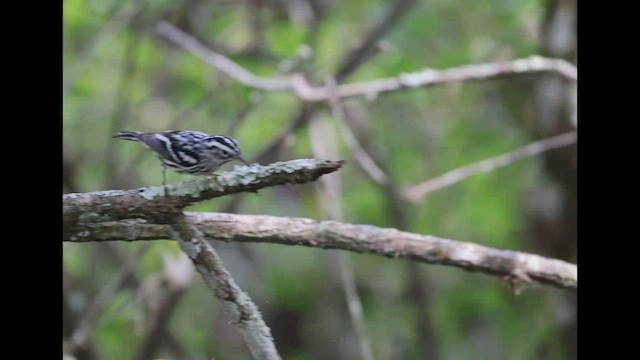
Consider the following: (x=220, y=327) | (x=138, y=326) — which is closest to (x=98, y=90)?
(x=138, y=326)

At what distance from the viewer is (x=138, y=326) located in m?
1.25

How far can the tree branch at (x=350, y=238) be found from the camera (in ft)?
2.87

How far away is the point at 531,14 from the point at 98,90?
110cm

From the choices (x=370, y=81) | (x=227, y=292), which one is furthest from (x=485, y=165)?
(x=227, y=292)

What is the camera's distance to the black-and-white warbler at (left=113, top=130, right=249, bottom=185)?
0.85 meters

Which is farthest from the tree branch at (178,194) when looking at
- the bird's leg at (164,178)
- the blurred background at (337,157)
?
the blurred background at (337,157)

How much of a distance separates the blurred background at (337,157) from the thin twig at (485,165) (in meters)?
0.03

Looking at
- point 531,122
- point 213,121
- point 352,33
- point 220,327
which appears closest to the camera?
point 220,327

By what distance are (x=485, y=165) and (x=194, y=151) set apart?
1.02 m

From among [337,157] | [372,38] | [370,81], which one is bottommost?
[337,157]

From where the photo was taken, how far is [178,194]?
84 centimetres

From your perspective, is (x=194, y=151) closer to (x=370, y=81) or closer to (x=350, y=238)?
(x=350, y=238)

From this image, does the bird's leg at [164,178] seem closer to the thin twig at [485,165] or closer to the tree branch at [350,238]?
Result: the tree branch at [350,238]
